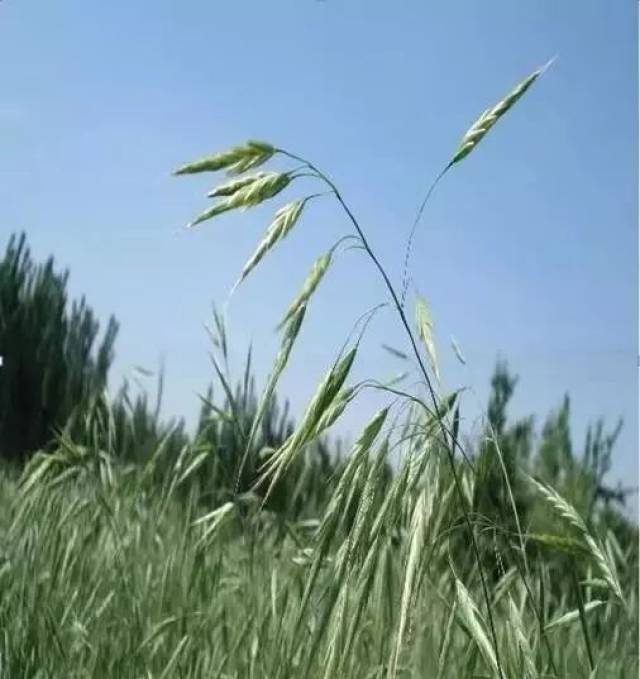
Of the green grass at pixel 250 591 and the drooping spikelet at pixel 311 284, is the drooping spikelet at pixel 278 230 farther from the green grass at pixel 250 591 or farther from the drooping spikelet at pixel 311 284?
the green grass at pixel 250 591

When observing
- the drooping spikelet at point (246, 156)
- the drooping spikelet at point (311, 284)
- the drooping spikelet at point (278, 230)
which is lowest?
the drooping spikelet at point (311, 284)

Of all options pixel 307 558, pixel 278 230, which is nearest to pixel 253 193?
pixel 278 230

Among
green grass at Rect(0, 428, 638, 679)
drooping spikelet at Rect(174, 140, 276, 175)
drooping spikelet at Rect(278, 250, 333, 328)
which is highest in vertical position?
drooping spikelet at Rect(174, 140, 276, 175)

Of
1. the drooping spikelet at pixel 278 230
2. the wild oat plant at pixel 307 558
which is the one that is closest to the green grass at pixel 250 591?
the wild oat plant at pixel 307 558

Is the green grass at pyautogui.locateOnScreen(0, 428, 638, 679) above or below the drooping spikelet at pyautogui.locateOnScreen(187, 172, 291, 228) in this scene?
below

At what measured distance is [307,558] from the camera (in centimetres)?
103

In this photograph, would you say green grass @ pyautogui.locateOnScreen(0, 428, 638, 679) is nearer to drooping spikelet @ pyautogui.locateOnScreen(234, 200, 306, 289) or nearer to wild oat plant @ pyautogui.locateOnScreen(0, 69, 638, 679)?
wild oat plant @ pyautogui.locateOnScreen(0, 69, 638, 679)

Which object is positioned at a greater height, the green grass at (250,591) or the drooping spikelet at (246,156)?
the drooping spikelet at (246,156)

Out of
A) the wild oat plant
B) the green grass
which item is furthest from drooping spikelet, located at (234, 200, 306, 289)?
the green grass

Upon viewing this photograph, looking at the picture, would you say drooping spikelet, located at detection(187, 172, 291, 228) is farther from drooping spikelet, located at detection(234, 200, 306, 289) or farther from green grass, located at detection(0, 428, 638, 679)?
green grass, located at detection(0, 428, 638, 679)

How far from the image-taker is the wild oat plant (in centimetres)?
73

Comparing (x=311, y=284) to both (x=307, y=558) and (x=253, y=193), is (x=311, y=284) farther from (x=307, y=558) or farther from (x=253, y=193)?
(x=307, y=558)

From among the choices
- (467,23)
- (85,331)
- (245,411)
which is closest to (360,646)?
(245,411)

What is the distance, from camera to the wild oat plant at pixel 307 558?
732mm
